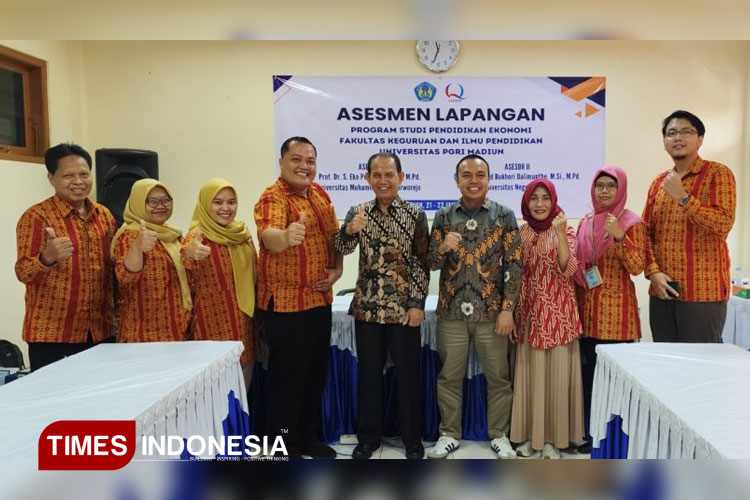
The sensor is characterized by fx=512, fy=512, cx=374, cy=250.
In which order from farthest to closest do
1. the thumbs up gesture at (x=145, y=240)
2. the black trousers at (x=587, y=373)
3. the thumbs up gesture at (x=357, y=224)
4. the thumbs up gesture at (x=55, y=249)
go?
the black trousers at (x=587, y=373) → the thumbs up gesture at (x=357, y=224) → the thumbs up gesture at (x=145, y=240) → the thumbs up gesture at (x=55, y=249)

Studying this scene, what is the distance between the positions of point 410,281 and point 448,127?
79.2 inches

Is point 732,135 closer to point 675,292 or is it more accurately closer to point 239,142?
point 675,292

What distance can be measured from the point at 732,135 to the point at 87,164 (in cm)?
439

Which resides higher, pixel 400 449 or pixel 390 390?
pixel 390 390

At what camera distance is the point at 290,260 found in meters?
2.19

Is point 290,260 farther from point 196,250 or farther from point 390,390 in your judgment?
point 390,390

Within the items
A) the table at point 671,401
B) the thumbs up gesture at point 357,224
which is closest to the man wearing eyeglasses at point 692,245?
the table at point 671,401

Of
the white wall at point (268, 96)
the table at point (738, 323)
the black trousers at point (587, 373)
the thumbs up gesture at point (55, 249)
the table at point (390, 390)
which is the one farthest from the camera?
the white wall at point (268, 96)

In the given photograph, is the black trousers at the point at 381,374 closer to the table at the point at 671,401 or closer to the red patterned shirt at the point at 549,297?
the red patterned shirt at the point at 549,297

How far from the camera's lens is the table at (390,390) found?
2568mm

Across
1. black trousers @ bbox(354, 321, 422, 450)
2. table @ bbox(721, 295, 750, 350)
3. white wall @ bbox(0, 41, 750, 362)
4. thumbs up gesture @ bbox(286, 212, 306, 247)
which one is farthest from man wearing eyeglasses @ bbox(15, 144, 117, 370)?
table @ bbox(721, 295, 750, 350)

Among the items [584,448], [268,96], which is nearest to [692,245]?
[584,448]

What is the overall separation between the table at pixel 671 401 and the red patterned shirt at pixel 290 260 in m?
1.17

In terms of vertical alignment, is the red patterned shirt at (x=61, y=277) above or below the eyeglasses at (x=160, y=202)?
below
